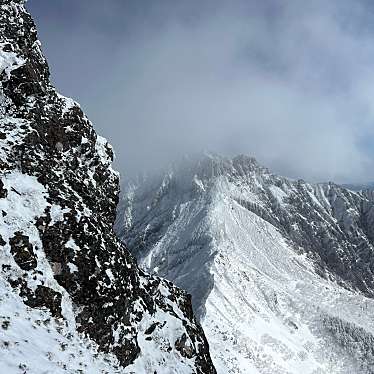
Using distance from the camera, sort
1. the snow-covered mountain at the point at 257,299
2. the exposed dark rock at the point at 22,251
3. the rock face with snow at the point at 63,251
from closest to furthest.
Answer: the rock face with snow at the point at 63,251, the exposed dark rock at the point at 22,251, the snow-covered mountain at the point at 257,299

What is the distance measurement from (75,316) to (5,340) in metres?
5.94

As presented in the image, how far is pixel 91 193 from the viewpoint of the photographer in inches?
1143

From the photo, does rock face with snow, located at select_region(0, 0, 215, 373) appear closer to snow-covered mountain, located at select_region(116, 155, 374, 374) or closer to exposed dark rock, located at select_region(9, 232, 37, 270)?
exposed dark rock, located at select_region(9, 232, 37, 270)

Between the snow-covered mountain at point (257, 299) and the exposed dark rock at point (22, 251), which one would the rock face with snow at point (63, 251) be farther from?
the snow-covered mountain at point (257, 299)

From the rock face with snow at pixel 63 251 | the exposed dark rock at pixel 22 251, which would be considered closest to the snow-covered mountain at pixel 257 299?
the rock face with snow at pixel 63 251

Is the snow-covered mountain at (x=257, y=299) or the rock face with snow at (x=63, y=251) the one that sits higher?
the snow-covered mountain at (x=257, y=299)

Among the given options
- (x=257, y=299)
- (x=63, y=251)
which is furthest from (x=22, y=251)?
(x=257, y=299)

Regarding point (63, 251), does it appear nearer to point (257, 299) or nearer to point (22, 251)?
point (22, 251)

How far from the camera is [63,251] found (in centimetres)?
2220

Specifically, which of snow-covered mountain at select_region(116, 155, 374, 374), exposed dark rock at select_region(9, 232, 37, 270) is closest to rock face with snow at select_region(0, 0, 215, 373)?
exposed dark rock at select_region(9, 232, 37, 270)

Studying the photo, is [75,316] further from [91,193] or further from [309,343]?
[309,343]

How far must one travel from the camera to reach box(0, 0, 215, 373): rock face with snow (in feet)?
64.4

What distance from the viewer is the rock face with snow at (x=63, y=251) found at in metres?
19.6

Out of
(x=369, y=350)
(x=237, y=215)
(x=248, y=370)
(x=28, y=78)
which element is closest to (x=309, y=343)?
(x=369, y=350)
